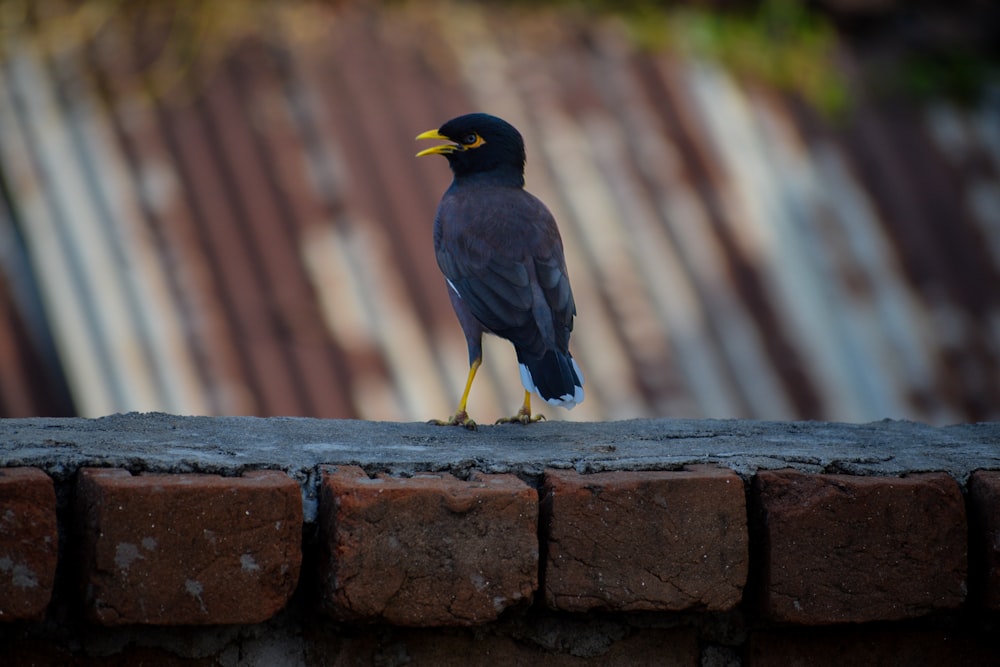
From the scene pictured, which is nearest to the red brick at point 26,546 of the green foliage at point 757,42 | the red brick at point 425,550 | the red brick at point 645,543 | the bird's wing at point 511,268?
the red brick at point 425,550

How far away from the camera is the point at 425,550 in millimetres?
1836

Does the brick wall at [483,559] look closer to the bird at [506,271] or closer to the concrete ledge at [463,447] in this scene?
the concrete ledge at [463,447]

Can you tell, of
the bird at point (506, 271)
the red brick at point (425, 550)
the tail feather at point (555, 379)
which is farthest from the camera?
the bird at point (506, 271)

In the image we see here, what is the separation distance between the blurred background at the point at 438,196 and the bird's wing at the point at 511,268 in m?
2.90

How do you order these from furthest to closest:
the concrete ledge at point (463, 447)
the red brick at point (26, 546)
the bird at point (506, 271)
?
the bird at point (506, 271) → the concrete ledge at point (463, 447) → the red brick at point (26, 546)

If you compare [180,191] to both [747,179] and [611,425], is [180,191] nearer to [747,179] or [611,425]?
[747,179]

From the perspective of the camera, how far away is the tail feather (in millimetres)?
2881

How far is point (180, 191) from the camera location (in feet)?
20.9

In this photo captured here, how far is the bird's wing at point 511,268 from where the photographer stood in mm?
3107

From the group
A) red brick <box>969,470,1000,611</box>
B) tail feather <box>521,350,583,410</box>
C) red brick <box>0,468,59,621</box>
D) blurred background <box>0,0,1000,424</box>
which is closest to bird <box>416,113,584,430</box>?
tail feather <box>521,350,583,410</box>

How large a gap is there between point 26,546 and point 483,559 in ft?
2.09

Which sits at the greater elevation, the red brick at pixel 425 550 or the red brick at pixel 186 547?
the red brick at pixel 186 547

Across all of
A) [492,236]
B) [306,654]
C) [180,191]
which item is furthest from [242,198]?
[306,654]

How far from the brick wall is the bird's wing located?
994 millimetres
